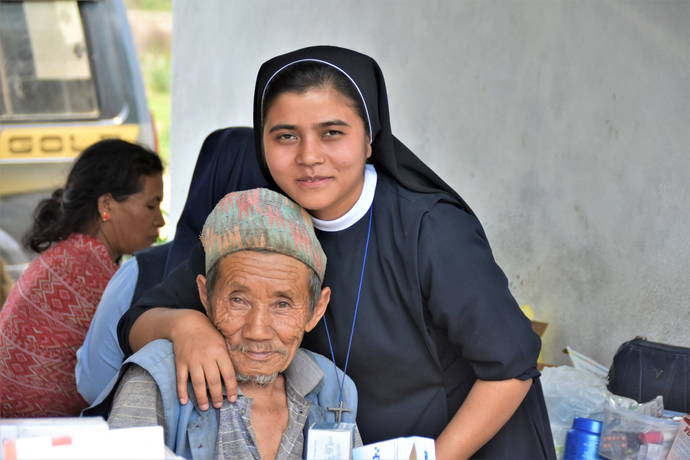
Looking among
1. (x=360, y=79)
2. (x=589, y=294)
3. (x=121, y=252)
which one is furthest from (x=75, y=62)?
(x=360, y=79)

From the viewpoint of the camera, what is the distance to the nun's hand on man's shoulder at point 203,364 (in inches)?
83.0

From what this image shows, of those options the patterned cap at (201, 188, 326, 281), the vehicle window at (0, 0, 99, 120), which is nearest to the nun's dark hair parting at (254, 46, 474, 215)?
the patterned cap at (201, 188, 326, 281)

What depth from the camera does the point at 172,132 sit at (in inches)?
282

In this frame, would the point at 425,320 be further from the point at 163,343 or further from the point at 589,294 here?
the point at 589,294

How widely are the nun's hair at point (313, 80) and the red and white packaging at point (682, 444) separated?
140 centimetres

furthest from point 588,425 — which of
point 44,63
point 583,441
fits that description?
point 44,63

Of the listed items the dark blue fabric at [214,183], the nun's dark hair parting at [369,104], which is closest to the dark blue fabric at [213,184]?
the dark blue fabric at [214,183]

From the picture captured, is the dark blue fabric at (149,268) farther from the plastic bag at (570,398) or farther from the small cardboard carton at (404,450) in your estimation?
the small cardboard carton at (404,450)

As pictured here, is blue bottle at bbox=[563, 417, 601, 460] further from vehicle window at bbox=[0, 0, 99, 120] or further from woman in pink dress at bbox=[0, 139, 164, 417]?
vehicle window at bbox=[0, 0, 99, 120]

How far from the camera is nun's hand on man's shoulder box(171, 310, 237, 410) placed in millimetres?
2107

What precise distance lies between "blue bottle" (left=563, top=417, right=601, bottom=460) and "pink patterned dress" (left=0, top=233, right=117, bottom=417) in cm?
186

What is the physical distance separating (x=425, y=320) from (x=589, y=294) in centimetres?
152

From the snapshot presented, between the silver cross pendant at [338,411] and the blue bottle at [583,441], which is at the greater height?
the silver cross pendant at [338,411]

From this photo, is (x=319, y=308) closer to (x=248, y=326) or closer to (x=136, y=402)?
(x=248, y=326)
